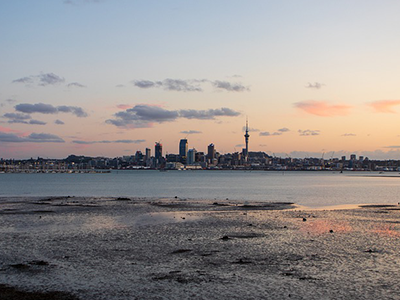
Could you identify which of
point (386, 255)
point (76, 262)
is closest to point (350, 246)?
point (386, 255)

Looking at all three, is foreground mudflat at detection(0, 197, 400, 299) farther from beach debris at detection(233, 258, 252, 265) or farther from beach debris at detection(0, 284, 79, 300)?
beach debris at detection(0, 284, 79, 300)

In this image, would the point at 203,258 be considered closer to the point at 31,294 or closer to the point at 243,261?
the point at 243,261

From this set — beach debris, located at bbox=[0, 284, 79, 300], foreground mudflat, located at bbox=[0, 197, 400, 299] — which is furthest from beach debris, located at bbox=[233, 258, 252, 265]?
beach debris, located at bbox=[0, 284, 79, 300]

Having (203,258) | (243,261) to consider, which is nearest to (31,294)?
(203,258)

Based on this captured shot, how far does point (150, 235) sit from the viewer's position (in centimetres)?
3928

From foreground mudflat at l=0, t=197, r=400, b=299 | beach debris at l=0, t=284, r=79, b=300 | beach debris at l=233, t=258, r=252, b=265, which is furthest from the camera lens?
beach debris at l=233, t=258, r=252, b=265

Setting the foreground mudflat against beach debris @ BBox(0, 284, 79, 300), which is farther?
the foreground mudflat

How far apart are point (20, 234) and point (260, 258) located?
71.9 ft

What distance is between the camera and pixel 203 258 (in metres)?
29.4

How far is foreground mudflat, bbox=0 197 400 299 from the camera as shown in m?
22.4

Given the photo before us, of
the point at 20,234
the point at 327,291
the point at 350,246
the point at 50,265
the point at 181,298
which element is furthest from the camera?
the point at 20,234

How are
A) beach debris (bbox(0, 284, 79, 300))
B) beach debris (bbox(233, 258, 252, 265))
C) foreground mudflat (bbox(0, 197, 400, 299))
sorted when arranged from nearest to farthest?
1. beach debris (bbox(0, 284, 79, 300))
2. foreground mudflat (bbox(0, 197, 400, 299))
3. beach debris (bbox(233, 258, 252, 265))

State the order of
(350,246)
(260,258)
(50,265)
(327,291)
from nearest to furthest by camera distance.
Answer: (327,291) < (50,265) < (260,258) < (350,246)

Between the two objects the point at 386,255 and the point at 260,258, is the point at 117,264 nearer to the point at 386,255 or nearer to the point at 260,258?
the point at 260,258
